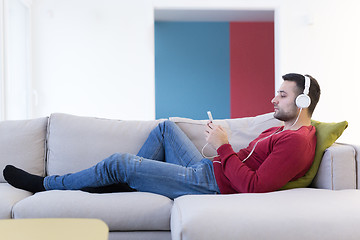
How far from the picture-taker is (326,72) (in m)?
5.89

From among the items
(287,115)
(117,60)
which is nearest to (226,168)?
(287,115)

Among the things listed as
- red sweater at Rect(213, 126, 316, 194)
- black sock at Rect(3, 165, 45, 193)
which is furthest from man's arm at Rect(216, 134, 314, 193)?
black sock at Rect(3, 165, 45, 193)

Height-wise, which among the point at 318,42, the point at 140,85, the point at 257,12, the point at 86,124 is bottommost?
the point at 86,124

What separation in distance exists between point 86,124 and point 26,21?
11.7 ft

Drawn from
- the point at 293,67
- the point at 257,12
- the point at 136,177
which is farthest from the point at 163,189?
the point at 257,12

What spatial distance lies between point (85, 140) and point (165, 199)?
2.64 ft

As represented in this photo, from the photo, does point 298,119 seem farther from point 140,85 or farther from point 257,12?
point 257,12

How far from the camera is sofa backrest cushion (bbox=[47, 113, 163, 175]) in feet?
8.51

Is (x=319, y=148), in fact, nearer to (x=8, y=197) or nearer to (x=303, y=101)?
(x=303, y=101)

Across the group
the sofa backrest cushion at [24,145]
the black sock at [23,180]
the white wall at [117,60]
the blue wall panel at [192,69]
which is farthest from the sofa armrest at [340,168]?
the blue wall panel at [192,69]

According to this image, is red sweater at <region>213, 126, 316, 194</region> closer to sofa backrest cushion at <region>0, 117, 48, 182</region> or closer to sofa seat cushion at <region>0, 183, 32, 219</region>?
sofa seat cushion at <region>0, 183, 32, 219</region>

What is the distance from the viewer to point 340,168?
210 centimetres

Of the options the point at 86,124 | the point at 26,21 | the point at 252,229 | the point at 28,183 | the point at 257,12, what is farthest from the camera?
the point at 257,12

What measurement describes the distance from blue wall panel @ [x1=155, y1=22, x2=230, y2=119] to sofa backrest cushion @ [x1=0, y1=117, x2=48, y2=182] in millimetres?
4954
